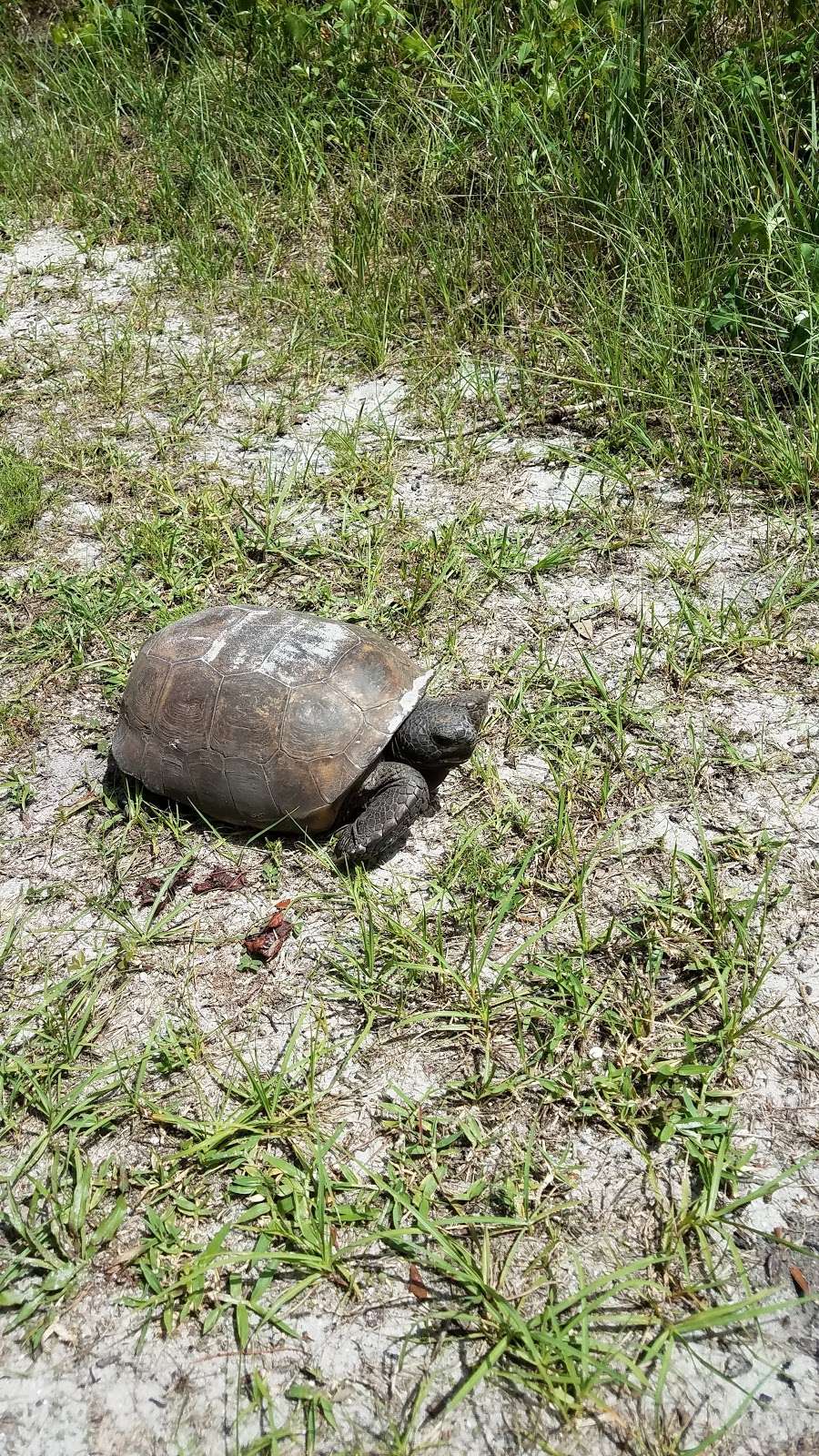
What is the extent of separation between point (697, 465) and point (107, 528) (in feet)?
7.50

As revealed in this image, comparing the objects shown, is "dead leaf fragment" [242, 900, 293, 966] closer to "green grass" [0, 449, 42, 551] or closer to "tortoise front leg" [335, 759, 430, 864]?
"tortoise front leg" [335, 759, 430, 864]

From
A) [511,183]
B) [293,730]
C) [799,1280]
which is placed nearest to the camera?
[799,1280]

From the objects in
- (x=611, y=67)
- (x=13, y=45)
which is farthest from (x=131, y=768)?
(x=13, y=45)

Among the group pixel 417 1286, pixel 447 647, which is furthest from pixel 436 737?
pixel 417 1286

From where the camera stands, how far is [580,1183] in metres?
2.05

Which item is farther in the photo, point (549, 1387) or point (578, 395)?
point (578, 395)

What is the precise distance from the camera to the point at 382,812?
106 inches

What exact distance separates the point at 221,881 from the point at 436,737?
704 mm

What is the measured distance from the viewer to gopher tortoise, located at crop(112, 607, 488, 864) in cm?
271

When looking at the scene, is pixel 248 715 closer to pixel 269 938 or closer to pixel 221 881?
pixel 221 881

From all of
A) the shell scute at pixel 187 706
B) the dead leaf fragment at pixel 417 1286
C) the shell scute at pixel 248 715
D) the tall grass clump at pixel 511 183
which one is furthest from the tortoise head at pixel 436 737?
the tall grass clump at pixel 511 183

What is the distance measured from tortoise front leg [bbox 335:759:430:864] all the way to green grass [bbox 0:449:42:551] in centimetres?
212

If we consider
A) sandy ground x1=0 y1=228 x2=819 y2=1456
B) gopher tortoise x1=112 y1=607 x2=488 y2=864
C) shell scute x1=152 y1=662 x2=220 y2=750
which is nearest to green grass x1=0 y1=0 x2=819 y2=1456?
sandy ground x1=0 y1=228 x2=819 y2=1456

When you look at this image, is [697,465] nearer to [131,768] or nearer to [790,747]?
[790,747]
